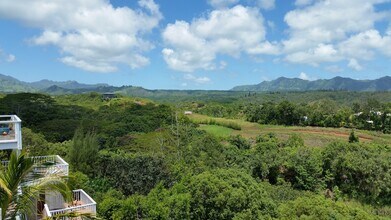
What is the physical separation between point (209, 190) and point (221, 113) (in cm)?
7593

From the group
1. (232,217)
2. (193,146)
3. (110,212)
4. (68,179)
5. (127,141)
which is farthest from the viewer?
(127,141)

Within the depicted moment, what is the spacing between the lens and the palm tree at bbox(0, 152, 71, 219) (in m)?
5.25

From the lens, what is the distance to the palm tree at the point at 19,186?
5.25 m

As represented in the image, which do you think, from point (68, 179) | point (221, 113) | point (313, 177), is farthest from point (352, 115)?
point (68, 179)

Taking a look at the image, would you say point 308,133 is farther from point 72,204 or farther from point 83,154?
point 72,204

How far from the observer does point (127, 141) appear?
3472 cm

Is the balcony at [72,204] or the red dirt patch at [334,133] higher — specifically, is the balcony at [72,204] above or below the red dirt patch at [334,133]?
above

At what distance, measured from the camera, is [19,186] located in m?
5.67

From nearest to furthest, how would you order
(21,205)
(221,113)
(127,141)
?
1. (21,205)
2. (127,141)
3. (221,113)

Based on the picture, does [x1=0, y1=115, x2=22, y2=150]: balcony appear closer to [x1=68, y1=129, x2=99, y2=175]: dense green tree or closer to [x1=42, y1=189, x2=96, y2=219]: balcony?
[x1=42, y1=189, x2=96, y2=219]: balcony

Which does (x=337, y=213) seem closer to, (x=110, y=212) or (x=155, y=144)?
(x=110, y=212)

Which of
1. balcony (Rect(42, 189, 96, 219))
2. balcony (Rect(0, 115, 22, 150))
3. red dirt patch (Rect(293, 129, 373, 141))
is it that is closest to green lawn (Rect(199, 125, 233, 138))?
A: red dirt patch (Rect(293, 129, 373, 141))

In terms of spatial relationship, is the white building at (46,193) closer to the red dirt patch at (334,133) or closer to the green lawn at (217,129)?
the green lawn at (217,129)

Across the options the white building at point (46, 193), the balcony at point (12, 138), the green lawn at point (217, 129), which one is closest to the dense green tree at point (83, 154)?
the white building at point (46, 193)
